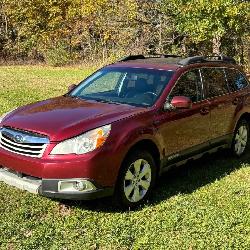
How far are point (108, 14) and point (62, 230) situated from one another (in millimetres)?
22639

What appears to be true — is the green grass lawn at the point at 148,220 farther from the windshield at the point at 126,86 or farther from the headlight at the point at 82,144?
the windshield at the point at 126,86

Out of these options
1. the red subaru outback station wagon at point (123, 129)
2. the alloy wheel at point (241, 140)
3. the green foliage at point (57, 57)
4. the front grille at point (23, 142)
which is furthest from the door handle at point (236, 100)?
the green foliage at point (57, 57)

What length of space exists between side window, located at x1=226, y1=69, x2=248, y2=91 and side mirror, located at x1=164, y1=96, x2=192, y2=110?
6.27 ft

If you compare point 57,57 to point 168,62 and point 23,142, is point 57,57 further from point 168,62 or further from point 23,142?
point 23,142

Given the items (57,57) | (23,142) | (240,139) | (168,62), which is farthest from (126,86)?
(57,57)

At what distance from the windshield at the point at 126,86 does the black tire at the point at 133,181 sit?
740mm

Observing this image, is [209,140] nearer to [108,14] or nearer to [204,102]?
[204,102]

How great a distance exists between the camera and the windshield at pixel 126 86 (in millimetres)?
6109

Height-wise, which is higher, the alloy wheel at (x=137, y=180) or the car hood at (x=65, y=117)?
the car hood at (x=65, y=117)

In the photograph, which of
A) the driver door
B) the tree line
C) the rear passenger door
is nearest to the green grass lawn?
the driver door

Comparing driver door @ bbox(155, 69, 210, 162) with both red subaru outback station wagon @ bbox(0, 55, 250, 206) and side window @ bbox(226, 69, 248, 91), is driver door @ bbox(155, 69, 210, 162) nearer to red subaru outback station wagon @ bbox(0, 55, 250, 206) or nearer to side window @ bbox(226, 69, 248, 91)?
red subaru outback station wagon @ bbox(0, 55, 250, 206)

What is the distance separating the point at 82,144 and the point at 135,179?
90 centimetres

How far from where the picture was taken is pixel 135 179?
555 cm

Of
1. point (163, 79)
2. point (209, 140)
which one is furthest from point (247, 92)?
point (163, 79)
